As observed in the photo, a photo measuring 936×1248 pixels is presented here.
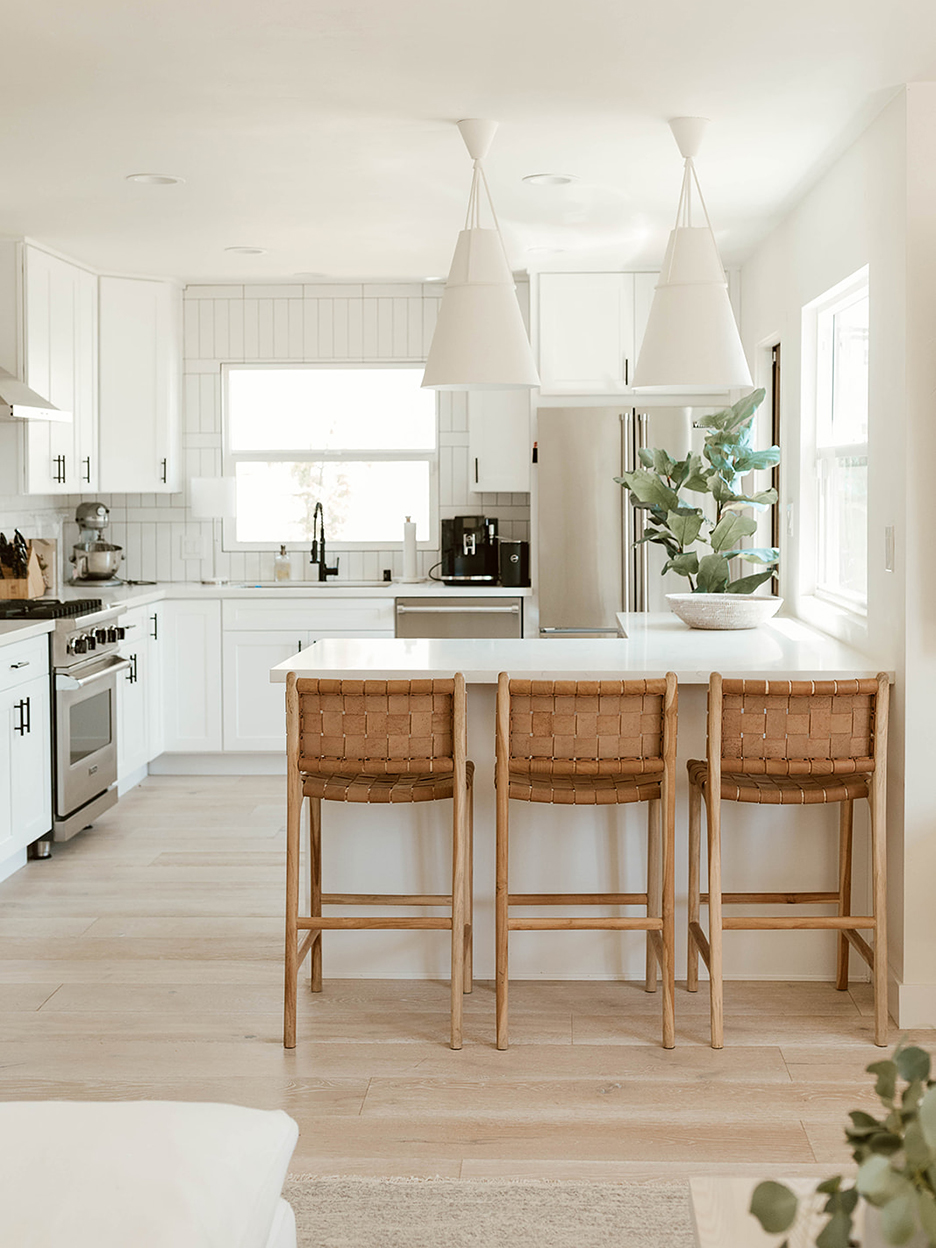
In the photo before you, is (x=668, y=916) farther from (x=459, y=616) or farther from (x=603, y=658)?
(x=459, y=616)

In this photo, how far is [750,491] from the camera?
236 inches

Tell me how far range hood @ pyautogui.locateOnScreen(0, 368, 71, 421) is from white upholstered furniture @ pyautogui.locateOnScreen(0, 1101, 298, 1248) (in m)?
3.81

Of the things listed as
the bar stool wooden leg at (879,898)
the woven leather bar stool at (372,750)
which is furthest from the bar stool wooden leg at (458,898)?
the bar stool wooden leg at (879,898)

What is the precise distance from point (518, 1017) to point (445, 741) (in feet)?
2.72

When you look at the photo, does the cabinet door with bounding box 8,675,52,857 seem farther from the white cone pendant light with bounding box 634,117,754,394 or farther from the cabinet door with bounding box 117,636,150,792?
the white cone pendant light with bounding box 634,117,754,394

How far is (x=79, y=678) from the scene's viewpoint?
5145 mm

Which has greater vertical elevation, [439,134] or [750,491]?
[439,134]

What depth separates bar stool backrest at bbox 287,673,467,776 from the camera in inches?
128

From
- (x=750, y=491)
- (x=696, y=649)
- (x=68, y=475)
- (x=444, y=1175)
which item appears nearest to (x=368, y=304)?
(x=68, y=475)

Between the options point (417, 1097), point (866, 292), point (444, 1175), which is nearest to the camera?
point (444, 1175)

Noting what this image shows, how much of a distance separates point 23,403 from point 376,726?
2.78 meters

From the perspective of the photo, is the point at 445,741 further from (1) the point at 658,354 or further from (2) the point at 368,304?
(2) the point at 368,304

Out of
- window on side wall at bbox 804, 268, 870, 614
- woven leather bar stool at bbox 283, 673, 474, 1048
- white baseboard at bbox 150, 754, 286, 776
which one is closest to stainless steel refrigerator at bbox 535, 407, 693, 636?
window on side wall at bbox 804, 268, 870, 614

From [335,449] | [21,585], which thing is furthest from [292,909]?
[335,449]
